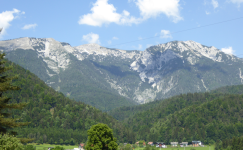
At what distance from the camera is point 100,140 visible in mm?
94688

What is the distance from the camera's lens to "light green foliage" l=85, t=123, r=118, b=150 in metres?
92.9

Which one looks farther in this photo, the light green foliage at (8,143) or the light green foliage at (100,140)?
the light green foliage at (100,140)

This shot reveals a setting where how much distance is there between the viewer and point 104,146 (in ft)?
311

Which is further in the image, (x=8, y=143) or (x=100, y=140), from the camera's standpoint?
(x=100, y=140)

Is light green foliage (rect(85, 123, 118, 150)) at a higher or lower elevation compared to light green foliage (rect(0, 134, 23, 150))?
lower

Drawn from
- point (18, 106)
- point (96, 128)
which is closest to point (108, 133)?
point (96, 128)

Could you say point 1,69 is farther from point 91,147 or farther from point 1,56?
point 91,147

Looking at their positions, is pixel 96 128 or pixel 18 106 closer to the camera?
pixel 18 106

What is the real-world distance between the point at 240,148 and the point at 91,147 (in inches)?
5540

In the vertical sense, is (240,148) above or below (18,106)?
below

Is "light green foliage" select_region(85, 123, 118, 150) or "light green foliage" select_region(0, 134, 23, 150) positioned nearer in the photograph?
"light green foliage" select_region(0, 134, 23, 150)

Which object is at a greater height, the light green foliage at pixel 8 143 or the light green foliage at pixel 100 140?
the light green foliage at pixel 8 143

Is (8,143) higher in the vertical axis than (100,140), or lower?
higher

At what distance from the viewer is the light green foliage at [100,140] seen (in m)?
92.9
